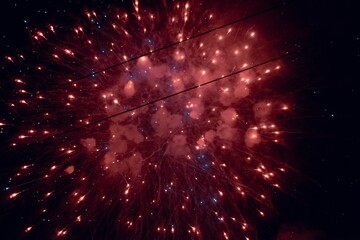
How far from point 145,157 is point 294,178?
9.84 feet

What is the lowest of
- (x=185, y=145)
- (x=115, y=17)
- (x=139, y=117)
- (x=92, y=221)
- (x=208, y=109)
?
(x=92, y=221)

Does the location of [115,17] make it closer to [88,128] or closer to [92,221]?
[88,128]

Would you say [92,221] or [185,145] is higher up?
[185,145]

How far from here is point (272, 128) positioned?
5059mm

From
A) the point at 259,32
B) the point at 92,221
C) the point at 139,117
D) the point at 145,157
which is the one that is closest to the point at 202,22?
the point at 259,32

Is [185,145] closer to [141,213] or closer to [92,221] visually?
[141,213]

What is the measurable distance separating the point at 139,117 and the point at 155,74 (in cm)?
90

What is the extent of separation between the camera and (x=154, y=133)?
16.6 feet

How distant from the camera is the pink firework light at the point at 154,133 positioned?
4824 mm

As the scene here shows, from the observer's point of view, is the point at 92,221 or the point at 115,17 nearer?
the point at 115,17

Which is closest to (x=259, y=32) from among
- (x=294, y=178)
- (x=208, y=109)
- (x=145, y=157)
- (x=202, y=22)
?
(x=202, y=22)

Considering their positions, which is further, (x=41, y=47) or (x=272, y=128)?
(x=272, y=128)

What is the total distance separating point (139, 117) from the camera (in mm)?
5027

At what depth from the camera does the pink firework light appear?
482cm
